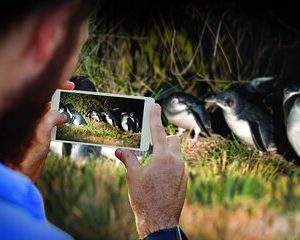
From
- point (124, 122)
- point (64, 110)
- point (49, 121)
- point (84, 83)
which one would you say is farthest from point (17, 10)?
point (84, 83)

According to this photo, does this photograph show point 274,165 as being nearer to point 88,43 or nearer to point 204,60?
point 204,60

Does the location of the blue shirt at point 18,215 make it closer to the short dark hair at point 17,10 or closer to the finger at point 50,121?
the short dark hair at point 17,10

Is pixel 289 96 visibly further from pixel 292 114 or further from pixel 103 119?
pixel 103 119

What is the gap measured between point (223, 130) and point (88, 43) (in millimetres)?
735

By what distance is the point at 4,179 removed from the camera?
15.8 inches

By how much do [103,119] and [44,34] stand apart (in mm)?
1097

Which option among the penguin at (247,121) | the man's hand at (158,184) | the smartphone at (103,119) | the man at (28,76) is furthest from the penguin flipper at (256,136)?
the man at (28,76)

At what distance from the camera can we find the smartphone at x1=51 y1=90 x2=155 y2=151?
1.28 m

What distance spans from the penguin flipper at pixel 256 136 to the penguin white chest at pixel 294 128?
12cm

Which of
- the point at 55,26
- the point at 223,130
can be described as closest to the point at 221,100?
the point at 223,130

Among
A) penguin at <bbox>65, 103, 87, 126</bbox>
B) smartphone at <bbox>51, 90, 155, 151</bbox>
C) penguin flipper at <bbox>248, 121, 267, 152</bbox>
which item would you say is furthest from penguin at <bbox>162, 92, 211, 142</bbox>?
penguin at <bbox>65, 103, 87, 126</bbox>

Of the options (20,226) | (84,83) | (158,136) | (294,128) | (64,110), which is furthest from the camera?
(84,83)

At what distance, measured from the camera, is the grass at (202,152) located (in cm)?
262

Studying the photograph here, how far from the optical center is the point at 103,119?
1.50m
